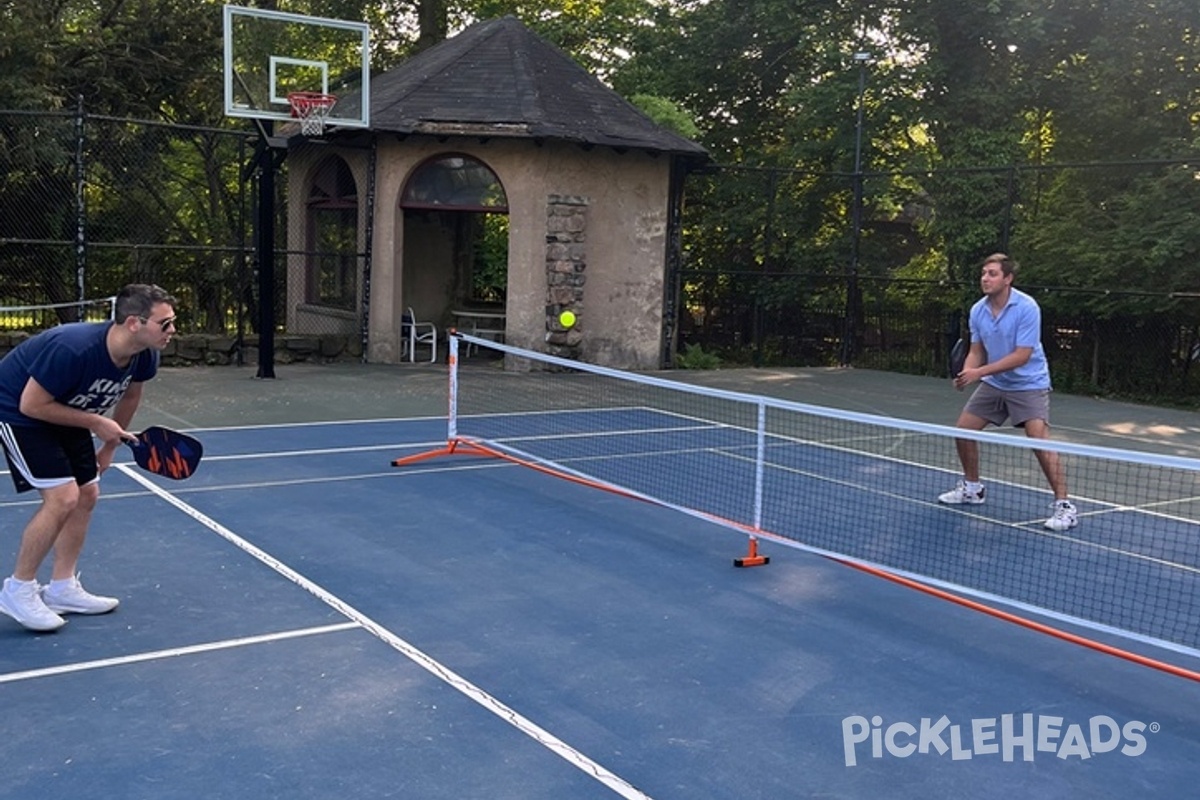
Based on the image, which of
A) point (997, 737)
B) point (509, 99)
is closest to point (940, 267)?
point (509, 99)

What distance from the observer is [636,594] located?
6551 millimetres

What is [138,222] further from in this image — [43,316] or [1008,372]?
[1008,372]

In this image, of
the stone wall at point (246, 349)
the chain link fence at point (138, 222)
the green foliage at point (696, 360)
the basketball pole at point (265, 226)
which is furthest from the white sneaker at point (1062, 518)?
the stone wall at point (246, 349)

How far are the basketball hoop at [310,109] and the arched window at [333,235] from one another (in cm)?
280

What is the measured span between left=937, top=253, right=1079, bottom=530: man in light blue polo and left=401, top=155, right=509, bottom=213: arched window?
11.7m

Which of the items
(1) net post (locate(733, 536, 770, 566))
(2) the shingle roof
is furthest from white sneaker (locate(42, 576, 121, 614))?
(2) the shingle roof

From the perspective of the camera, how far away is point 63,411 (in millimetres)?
5320

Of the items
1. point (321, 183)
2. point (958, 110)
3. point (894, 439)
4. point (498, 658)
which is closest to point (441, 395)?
point (894, 439)

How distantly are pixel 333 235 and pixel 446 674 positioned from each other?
59.6 ft

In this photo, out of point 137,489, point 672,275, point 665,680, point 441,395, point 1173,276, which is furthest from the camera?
point 672,275

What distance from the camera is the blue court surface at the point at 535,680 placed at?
13.9 ft

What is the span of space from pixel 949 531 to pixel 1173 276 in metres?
11.8

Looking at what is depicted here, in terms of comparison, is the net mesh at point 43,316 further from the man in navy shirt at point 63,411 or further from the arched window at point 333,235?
the man in navy shirt at point 63,411

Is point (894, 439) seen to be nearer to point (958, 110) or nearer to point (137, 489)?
point (137, 489)
